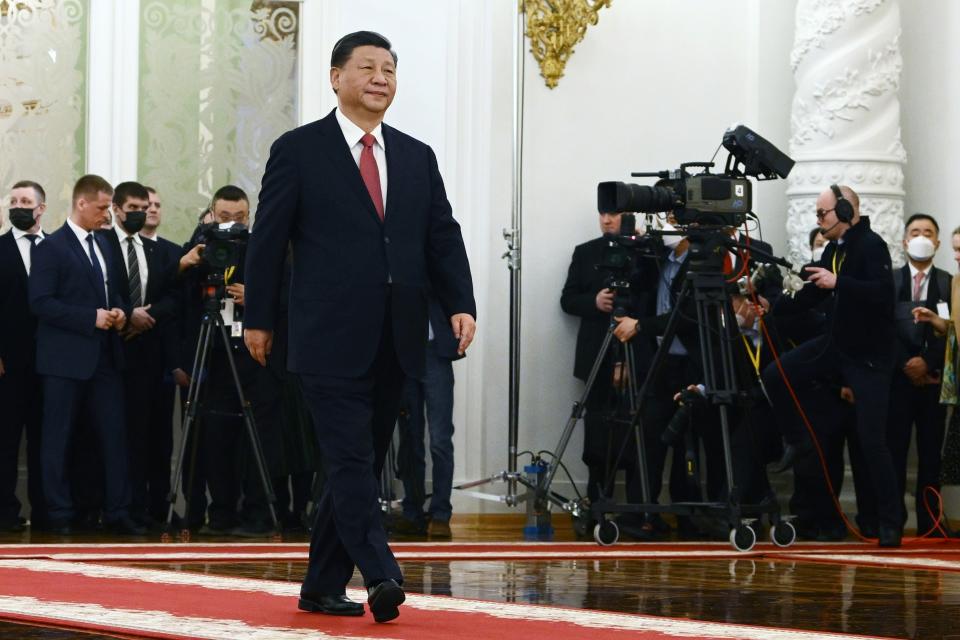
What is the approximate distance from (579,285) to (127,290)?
230cm

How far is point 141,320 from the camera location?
729 cm

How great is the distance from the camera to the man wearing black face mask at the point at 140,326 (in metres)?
7.38

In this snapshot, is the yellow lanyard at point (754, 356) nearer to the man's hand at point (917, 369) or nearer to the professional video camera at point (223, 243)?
the man's hand at point (917, 369)

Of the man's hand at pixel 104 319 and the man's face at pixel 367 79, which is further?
the man's hand at pixel 104 319

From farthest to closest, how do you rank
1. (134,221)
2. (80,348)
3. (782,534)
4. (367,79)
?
1. (134,221)
2. (80,348)
3. (782,534)
4. (367,79)

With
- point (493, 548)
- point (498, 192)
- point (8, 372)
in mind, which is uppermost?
point (498, 192)

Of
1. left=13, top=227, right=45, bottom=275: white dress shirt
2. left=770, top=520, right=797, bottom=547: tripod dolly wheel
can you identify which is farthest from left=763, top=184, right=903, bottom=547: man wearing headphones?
left=13, top=227, right=45, bottom=275: white dress shirt

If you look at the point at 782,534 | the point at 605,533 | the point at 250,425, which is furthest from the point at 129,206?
the point at 782,534

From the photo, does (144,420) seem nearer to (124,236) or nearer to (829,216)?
(124,236)

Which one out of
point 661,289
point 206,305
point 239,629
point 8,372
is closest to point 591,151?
point 661,289

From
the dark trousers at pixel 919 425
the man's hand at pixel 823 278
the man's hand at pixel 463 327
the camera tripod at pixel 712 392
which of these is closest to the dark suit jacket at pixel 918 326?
the dark trousers at pixel 919 425

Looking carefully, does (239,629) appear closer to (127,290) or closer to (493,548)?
(493,548)

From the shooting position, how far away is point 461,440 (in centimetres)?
851

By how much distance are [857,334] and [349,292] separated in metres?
3.84
